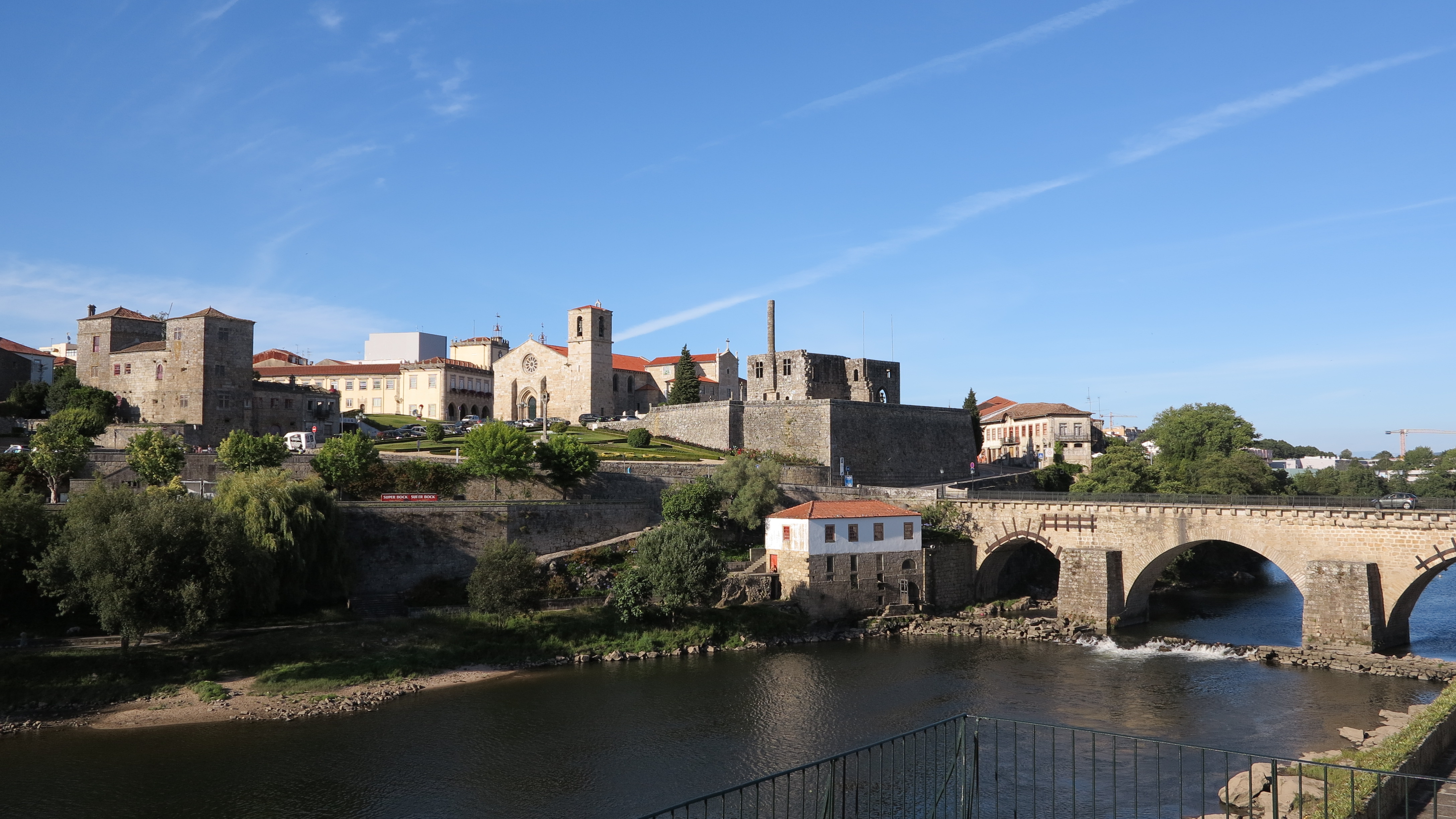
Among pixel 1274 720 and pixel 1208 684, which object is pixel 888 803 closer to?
pixel 1274 720

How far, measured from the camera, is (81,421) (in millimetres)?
49719

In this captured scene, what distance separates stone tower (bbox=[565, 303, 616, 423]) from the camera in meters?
83.6

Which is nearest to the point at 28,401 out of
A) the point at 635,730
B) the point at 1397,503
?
the point at 635,730

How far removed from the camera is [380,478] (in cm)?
4728

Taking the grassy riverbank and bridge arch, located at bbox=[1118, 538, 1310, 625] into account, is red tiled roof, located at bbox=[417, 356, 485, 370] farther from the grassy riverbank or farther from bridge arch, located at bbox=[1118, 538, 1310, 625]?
bridge arch, located at bbox=[1118, 538, 1310, 625]

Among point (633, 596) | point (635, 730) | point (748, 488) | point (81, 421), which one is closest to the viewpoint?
point (635, 730)

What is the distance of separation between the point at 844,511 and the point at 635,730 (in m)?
17.9

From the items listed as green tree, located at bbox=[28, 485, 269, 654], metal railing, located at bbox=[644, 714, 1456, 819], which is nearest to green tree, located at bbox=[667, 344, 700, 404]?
green tree, located at bbox=[28, 485, 269, 654]

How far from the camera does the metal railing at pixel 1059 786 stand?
58.9 ft

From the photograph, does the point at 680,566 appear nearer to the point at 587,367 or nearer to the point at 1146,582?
the point at 1146,582

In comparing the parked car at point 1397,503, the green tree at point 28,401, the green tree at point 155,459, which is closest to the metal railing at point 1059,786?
the parked car at point 1397,503

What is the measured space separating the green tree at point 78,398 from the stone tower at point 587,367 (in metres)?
33.6

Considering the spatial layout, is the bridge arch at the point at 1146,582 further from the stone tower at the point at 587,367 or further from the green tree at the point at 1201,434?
the stone tower at the point at 587,367

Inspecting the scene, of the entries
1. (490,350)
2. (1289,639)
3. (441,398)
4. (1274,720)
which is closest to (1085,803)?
(1274,720)
